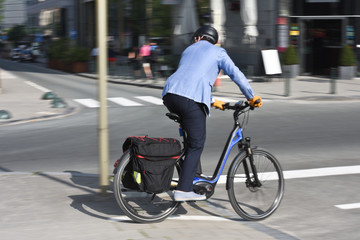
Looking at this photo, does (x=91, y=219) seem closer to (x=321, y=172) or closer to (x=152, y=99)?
(x=321, y=172)

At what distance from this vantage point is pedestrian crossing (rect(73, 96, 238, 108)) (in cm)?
1626

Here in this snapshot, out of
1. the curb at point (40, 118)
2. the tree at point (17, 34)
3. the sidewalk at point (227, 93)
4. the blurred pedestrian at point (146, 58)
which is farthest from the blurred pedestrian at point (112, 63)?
the tree at point (17, 34)

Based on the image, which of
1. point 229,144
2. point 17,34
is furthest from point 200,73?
point 17,34

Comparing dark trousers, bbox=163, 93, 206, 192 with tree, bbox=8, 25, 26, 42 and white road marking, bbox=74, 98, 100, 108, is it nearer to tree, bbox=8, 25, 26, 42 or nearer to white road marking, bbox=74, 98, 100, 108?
white road marking, bbox=74, 98, 100, 108

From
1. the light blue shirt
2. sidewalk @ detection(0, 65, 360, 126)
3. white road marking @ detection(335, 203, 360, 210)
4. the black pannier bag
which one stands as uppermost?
the light blue shirt

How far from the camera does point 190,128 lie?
493 centimetres

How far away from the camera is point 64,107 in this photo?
15211mm

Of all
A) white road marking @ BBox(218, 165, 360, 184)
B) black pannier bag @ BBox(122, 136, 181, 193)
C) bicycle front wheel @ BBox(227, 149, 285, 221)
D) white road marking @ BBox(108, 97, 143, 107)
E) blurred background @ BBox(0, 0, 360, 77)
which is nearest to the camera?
black pannier bag @ BBox(122, 136, 181, 193)

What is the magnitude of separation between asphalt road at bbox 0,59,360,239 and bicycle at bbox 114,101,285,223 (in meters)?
0.21

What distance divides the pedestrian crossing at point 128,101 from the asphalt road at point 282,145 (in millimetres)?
318

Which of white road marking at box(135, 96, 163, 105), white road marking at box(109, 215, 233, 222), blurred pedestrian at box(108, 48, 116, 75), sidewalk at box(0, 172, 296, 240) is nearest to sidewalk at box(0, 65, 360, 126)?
white road marking at box(135, 96, 163, 105)

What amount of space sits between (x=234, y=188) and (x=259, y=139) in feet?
15.5

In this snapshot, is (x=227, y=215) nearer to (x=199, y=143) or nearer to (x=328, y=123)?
(x=199, y=143)

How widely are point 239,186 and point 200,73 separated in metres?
1.12
